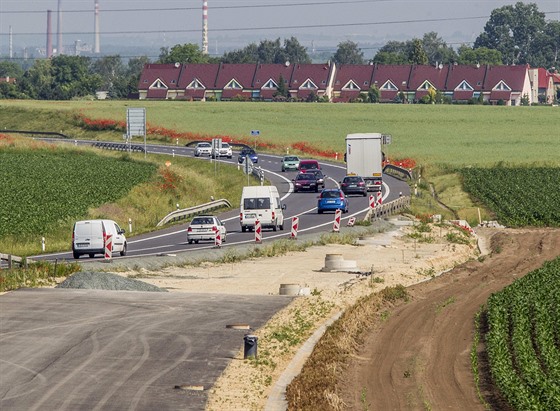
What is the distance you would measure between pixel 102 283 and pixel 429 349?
11.3 meters

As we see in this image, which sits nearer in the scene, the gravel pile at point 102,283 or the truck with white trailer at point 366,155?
the gravel pile at point 102,283

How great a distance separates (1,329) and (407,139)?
10769 centimetres

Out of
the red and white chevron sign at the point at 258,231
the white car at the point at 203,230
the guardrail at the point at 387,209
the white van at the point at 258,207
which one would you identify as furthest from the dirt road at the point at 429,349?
the guardrail at the point at 387,209

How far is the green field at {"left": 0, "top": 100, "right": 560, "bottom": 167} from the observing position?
120m

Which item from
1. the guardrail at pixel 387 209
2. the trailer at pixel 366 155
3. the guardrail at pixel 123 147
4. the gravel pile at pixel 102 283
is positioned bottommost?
the guardrail at pixel 387 209

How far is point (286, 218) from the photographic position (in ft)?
222

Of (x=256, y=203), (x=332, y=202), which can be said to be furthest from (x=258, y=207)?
(x=332, y=202)

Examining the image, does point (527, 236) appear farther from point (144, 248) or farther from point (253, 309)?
point (253, 309)

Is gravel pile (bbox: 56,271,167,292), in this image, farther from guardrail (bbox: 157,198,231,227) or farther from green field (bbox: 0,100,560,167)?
green field (bbox: 0,100,560,167)

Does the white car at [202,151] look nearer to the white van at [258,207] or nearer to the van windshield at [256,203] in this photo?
the white van at [258,207]

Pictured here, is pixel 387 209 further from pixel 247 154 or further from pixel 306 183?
pixel 247 154

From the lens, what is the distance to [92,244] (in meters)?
47.6

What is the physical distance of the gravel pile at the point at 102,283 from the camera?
124 ft

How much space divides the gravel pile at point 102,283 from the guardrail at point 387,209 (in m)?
25.5
